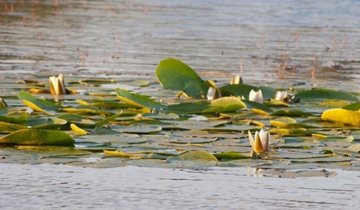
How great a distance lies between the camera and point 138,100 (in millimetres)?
7520

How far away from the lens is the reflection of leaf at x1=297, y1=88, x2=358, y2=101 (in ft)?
26.7

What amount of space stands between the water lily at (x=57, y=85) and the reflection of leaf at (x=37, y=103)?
2.21 feet

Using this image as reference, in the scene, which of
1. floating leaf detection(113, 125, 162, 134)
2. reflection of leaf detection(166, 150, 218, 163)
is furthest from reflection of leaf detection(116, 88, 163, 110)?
reflection of leaf detection(166, 150, 218, 163)

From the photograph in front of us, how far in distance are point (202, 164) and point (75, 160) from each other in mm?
639

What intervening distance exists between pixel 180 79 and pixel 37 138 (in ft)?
7.63

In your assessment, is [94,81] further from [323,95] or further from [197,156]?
[197,156]

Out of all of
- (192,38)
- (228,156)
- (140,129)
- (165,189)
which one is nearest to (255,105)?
(140,129)

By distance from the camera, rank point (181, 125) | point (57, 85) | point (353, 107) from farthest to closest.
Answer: point (57, 85), point (353, 107), point (181, 125)

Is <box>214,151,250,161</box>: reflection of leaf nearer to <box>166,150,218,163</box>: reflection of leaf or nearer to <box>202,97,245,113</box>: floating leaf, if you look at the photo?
<box>166,150,218,163</box>: reflection of leaf

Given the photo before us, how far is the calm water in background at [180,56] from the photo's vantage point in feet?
17.1

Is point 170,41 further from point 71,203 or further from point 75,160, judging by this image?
point 71,203

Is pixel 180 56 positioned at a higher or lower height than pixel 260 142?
higher

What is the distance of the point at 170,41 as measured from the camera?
43.1 feet

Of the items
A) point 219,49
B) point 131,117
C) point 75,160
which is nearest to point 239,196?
point 75,160
